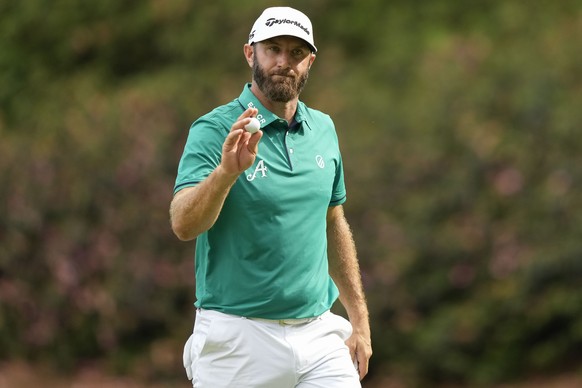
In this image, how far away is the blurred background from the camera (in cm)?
1142

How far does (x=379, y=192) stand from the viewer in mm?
12211

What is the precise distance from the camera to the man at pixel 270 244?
4.93 m

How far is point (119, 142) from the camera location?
44.3 ft

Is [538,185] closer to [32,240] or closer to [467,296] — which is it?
[467,296]

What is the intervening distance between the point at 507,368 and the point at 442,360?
582mm

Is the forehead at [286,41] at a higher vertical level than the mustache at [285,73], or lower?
higher

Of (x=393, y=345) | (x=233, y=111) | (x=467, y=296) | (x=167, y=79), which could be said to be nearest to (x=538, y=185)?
(x=467, y=296)

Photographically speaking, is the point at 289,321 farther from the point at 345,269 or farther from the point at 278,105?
the point at 278,105

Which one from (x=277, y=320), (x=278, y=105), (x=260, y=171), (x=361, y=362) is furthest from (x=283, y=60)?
(x=361, y=362)

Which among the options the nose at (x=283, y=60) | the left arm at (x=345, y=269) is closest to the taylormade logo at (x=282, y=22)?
the nose at (x=283, y=60)

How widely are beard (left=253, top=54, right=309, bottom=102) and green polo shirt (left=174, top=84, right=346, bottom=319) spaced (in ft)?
0.26

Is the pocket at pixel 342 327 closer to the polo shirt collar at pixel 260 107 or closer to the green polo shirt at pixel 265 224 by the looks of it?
the green polo shirt at pixel 265 224

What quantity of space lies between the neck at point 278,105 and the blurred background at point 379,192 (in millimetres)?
6257

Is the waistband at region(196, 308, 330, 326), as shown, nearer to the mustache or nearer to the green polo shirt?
the green polo shirt
